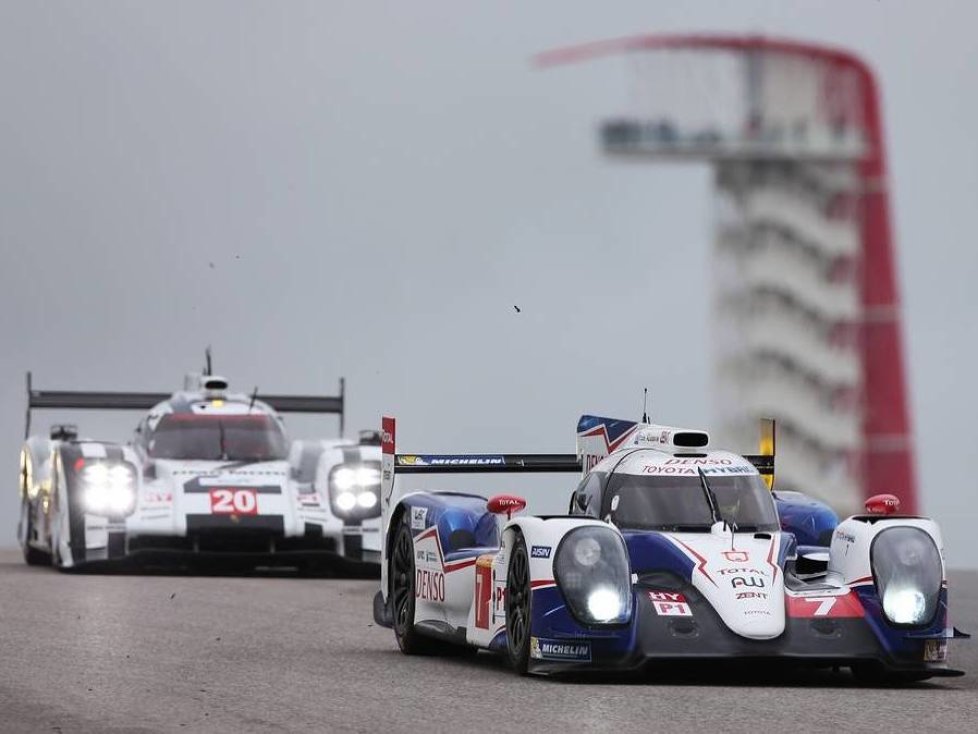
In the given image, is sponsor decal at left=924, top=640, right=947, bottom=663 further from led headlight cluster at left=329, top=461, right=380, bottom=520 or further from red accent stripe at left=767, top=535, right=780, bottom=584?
led headlight cluster at left=329, top=461, right=380, bottom=520

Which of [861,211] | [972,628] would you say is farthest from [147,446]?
[861,211]

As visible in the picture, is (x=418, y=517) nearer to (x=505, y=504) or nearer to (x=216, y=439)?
(x=505, y=504)

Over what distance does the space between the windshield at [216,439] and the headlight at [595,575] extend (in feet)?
42.6

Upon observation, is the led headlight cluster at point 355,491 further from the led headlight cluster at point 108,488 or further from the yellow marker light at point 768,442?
the yellow marker light at point 768,442

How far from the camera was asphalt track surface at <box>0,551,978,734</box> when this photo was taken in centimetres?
1020

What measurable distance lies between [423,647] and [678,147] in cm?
2966

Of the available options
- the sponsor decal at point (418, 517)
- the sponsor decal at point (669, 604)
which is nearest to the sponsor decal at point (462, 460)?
the sponsor decal at point (418, 517)

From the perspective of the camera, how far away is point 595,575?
39.8 ft

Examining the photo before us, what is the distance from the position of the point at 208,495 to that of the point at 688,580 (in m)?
11.7

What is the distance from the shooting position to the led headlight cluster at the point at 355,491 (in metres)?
23.8

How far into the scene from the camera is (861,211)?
4591 cm

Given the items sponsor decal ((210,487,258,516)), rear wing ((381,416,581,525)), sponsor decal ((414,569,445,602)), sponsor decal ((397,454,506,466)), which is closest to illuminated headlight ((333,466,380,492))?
sponsor decal ((210,487,258,516))

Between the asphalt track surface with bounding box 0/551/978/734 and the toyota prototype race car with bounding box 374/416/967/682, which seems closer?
the asphalt track surface with bounding box 0/551/978/734

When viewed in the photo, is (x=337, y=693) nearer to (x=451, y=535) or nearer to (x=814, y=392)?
(x=451, y=535)
